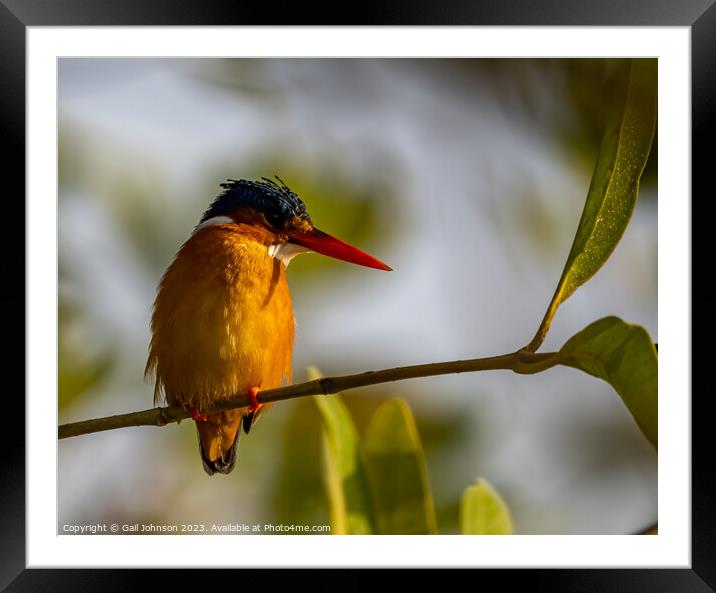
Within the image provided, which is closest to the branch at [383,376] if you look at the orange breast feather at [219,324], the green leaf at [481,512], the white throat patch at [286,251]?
the orange breast feather at [219,324]

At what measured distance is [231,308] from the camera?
60.8 inches

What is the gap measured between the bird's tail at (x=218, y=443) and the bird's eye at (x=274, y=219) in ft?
1.54

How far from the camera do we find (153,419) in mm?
1393

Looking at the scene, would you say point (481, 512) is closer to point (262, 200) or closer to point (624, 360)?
point (624, 360)

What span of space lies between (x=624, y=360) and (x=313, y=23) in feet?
3.52

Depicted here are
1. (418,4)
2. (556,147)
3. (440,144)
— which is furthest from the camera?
(440,144)

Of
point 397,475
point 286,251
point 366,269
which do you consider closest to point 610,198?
point 397,475

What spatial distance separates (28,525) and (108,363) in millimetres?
415

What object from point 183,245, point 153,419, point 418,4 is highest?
point 418,4

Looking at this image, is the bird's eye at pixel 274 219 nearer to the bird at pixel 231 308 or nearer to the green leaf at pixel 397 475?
the bird at pixel 231 308

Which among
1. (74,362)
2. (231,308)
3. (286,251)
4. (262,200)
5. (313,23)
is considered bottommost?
(74,362)

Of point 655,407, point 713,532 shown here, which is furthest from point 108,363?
point 713,532

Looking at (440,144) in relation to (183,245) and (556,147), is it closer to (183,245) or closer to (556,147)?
(556,147)

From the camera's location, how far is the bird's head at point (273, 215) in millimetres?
1700
